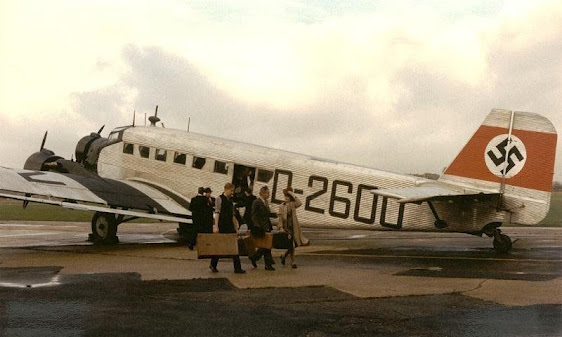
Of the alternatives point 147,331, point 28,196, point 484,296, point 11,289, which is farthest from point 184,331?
point 28,196

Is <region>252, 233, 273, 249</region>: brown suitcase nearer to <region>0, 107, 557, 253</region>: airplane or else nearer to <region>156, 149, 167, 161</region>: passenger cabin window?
<region>0, 107, 557, 253</region>: airplane

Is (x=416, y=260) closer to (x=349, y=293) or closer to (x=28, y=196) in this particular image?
(x=349, y=293)

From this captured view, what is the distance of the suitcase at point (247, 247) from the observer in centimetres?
1192

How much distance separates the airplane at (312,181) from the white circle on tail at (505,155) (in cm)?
2

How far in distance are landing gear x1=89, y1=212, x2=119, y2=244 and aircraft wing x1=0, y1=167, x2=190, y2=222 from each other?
1038 millimetres

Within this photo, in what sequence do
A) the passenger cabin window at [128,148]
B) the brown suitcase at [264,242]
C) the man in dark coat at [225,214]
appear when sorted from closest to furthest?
the man in dark coat at [225,214], the brown suitcase at [264,242], the passenger cabin window at [128,148]

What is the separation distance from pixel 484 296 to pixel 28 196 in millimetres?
11373

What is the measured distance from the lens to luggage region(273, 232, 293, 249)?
12.3 m

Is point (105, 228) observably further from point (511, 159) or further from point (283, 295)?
point (511, 159)

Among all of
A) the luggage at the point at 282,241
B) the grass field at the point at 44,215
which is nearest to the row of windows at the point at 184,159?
the luggage at the point at 282,241

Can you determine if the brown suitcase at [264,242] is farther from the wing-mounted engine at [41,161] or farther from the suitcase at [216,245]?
the wing-mounted engine at [41,161]

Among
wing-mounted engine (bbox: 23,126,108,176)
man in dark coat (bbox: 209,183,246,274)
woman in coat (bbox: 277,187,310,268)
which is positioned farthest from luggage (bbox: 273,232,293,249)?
wing-mounted engine (bbox: 23,126,108,176)

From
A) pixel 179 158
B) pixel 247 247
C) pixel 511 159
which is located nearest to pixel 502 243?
pixel 511 159

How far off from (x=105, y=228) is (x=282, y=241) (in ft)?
24.0
